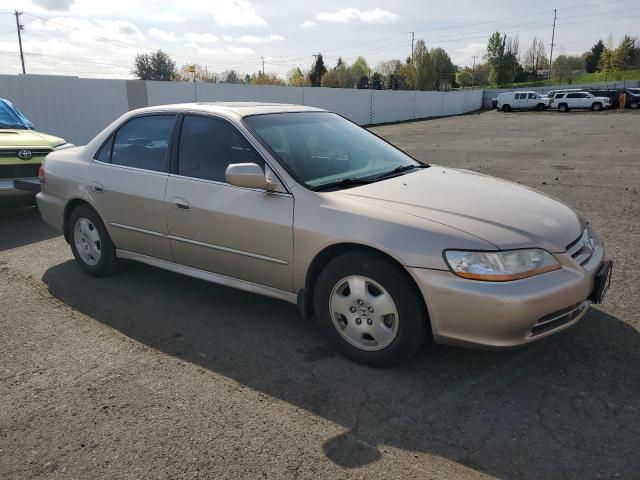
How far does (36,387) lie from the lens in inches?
125

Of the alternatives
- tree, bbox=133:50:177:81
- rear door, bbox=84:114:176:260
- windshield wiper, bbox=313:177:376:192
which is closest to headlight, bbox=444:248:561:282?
windshield wiper, bbox=313:177:376:192

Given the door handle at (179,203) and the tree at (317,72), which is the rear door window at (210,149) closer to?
the door handle at (179,203)

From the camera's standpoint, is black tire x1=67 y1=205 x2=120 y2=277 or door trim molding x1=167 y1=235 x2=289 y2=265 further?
black tire x1=67 y1=205 x2=120 y2=277

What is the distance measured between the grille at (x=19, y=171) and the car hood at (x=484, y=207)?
5566 millimetres

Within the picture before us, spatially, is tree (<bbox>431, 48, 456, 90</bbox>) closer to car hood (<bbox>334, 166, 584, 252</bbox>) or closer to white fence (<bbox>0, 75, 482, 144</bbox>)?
white fence (<bbox>0, 75, 482, 144</bbox>)

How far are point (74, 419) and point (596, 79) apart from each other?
11120 centimetres

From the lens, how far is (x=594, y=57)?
10812cm

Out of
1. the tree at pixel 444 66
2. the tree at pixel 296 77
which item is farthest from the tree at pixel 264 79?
the tree at pixel 444 66

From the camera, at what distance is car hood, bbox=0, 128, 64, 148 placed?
7266mm

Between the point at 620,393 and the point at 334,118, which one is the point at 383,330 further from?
the point at 334,118

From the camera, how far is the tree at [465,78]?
11875 centimetres

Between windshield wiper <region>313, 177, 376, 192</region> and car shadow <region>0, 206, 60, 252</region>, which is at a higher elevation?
windshield wiper <region>313, 177, 376, 192</region>

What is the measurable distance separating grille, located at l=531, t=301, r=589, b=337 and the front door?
1.56 meters

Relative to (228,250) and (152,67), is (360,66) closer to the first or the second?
(152,67)
